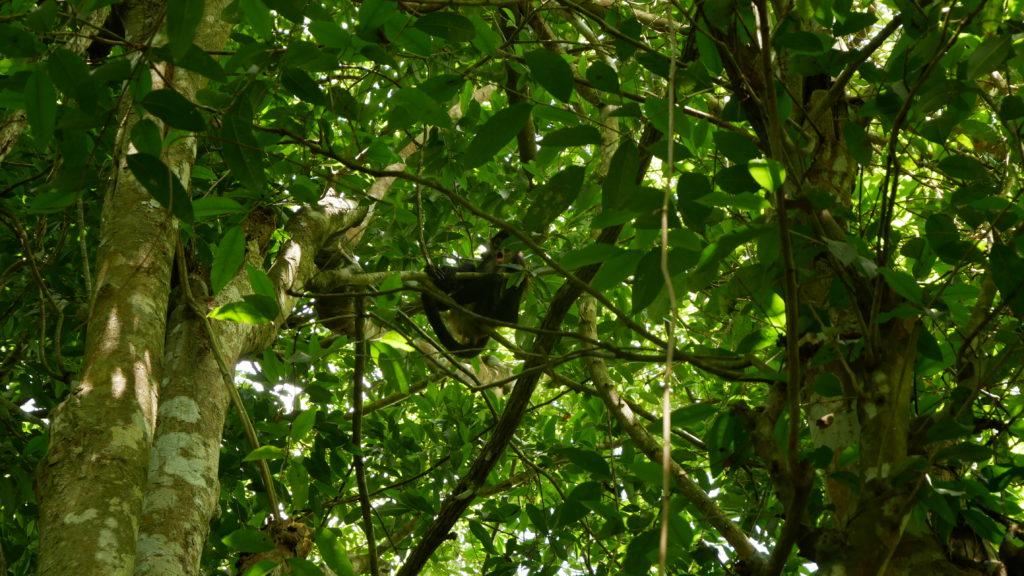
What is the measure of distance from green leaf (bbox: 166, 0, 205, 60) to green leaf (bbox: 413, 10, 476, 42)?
533 millimetres

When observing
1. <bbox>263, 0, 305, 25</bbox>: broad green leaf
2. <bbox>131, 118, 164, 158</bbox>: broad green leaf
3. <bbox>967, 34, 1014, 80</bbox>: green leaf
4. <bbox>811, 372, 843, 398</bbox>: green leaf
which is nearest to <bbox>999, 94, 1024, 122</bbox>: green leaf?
<bbox>967, 34, 1014, 80</bbox>: green leaf

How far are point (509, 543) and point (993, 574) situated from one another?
2127 mm

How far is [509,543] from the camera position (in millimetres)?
3213

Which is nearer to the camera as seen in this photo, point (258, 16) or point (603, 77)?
point (603, 77)

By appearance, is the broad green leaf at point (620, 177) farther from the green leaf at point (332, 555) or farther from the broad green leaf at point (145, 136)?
the green leaf at point (332, 555)

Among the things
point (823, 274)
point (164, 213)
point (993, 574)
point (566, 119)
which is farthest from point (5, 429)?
point (993, 574)

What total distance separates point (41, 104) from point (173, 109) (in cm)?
23

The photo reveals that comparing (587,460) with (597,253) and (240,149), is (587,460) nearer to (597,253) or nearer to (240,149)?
(597,253)

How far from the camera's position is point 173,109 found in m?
1.31

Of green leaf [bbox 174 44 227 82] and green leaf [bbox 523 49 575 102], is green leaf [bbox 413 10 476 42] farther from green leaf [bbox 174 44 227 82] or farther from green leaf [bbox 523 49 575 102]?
green leaf [bbox 174 44 227 82]

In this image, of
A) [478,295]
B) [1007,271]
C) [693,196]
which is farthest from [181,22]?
[478,295]

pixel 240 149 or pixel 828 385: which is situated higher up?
pixel 240 149

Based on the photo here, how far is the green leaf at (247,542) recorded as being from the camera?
5.66ft

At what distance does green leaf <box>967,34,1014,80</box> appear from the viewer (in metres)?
1.35
